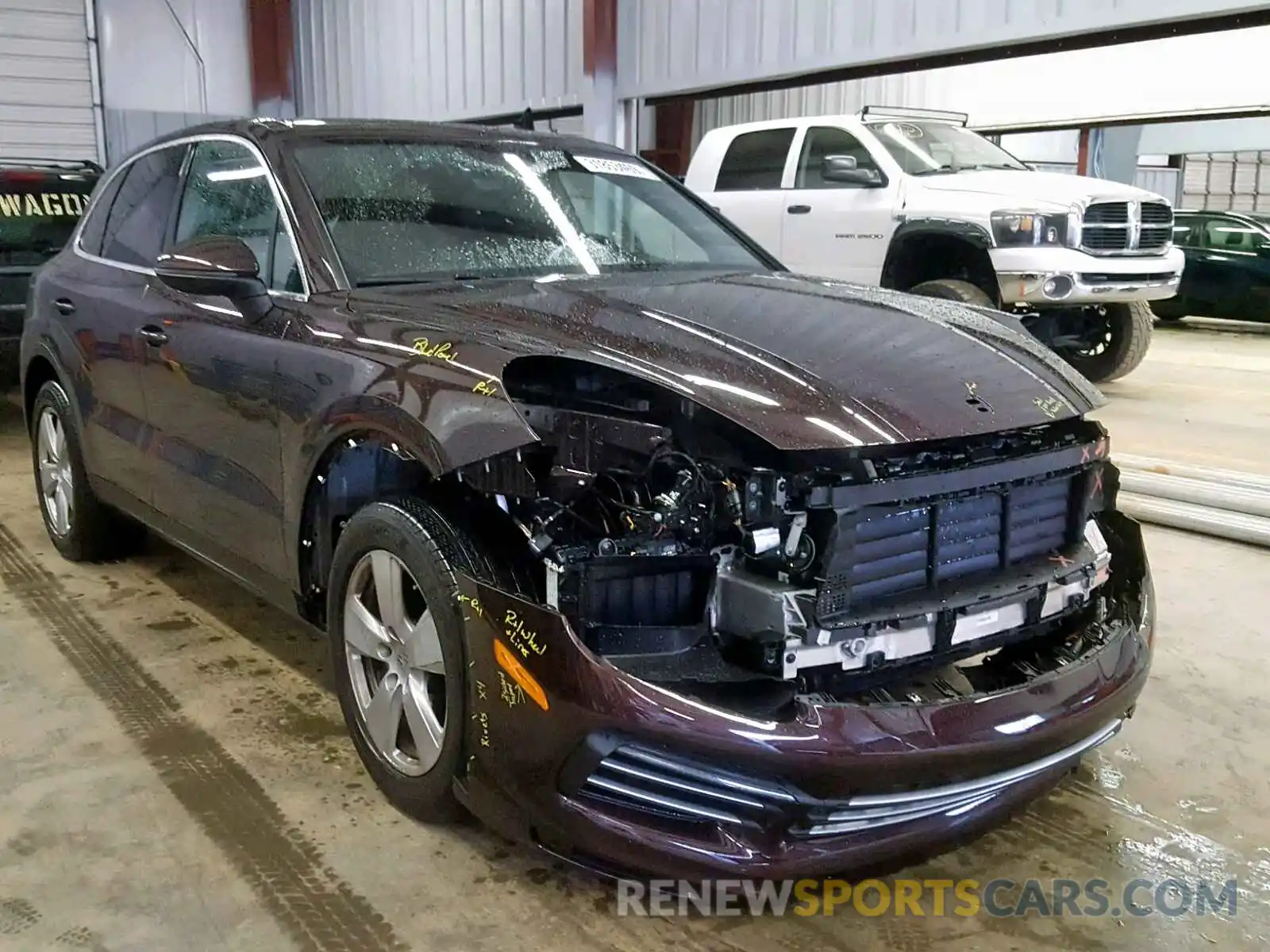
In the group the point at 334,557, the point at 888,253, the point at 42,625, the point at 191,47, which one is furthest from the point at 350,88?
the point at 334,557

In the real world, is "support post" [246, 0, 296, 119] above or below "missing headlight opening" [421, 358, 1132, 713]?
above

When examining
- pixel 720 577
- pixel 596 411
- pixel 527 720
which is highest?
pixel 596 411

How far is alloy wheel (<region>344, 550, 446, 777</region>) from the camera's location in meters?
2.31

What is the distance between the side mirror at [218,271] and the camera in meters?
2.66

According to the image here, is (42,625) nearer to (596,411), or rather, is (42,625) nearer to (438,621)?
(438,621)

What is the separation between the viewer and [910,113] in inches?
334

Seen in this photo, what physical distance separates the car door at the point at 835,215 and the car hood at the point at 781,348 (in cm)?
512

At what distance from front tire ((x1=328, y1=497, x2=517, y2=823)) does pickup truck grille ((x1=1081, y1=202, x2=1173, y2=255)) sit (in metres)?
6.19

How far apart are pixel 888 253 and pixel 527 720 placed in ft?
20.5

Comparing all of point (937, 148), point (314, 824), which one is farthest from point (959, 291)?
point (314, 824)

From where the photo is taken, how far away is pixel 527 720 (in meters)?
2.03

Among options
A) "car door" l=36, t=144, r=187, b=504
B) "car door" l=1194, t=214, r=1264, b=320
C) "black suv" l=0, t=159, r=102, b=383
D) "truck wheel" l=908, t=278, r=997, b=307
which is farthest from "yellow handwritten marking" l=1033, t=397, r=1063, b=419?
"car door" l=1194, t=214, r=1264, b=320

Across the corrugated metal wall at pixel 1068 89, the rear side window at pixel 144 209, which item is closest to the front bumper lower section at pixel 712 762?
the rear side window at pixel 144 209

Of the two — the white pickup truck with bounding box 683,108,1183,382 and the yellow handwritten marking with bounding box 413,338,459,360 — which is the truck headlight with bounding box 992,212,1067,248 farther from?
the yellow handwritten marking with bounding box 413,338,459,360
